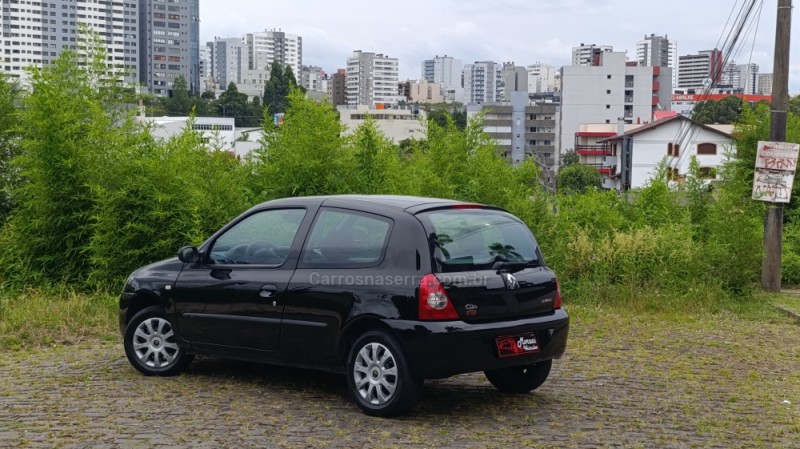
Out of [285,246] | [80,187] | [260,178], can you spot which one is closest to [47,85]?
[80,187]

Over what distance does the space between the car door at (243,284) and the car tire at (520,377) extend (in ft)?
6.41

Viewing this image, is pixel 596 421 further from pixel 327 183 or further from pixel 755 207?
pixel 755 207

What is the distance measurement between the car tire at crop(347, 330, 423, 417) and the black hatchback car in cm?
1

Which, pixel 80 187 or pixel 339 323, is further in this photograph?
pixel 80 187

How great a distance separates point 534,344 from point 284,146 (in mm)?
8071

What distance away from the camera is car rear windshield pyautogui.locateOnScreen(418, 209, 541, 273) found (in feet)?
23.9

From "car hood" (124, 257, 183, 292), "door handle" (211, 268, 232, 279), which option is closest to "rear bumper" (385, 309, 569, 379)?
"door handle" (211, 268, 232, 279)

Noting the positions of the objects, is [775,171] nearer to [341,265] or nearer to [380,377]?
[341,265]

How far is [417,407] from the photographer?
25.2 feet

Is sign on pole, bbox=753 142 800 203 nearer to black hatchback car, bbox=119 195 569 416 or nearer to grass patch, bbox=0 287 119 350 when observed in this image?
black hatchback car, bbox=119 195 569 416

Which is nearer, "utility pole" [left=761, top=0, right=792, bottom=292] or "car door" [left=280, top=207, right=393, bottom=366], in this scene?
"car door" [left=280, top=207, right=393, bottom=366]

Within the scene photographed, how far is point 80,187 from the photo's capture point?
1384 cm

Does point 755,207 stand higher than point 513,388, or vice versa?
point 755,207

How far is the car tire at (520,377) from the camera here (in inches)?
321
